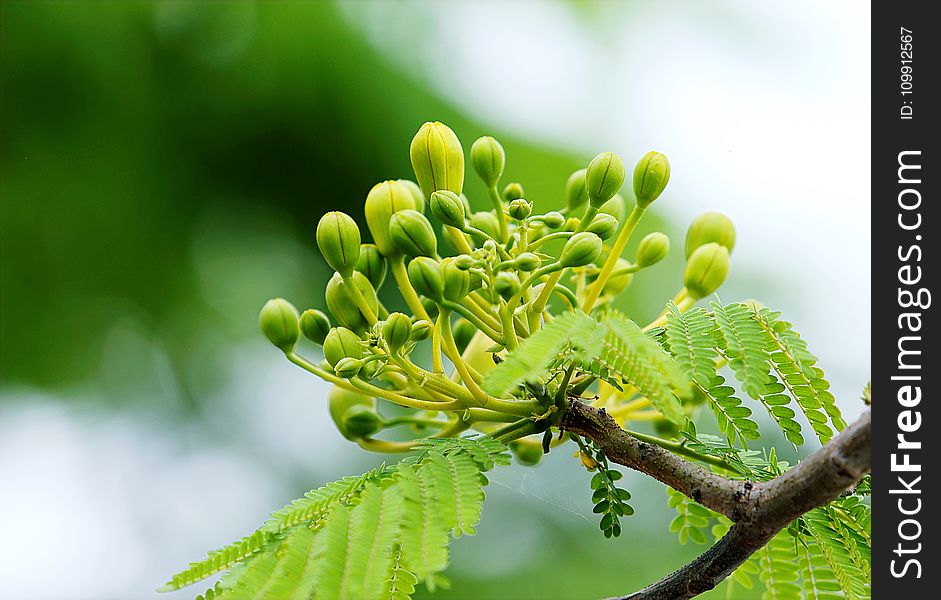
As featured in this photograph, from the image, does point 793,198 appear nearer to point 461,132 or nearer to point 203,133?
point 461,132

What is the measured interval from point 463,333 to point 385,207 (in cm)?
20

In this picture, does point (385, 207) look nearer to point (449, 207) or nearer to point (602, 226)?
point (449, 207)

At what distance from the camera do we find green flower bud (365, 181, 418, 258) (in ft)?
2.86

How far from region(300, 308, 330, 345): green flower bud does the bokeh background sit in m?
1.36

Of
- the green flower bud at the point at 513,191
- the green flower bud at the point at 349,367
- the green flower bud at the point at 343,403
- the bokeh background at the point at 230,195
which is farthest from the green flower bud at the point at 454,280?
the bokeh background at the point at 230,195

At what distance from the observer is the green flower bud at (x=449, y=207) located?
787mm

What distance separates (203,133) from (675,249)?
4.92 feet

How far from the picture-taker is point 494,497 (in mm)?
2266

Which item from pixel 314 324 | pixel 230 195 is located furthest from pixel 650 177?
pixel 230 195

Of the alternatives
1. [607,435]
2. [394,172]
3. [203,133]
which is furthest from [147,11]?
[607,435]

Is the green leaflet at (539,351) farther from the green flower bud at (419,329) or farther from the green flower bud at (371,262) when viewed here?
the green flower bud at (371,262)

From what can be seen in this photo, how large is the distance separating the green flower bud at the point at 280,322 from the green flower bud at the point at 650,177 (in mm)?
407

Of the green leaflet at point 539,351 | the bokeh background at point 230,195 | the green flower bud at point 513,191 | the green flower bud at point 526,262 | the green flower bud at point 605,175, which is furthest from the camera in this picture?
the bokeh background at point 230,195
